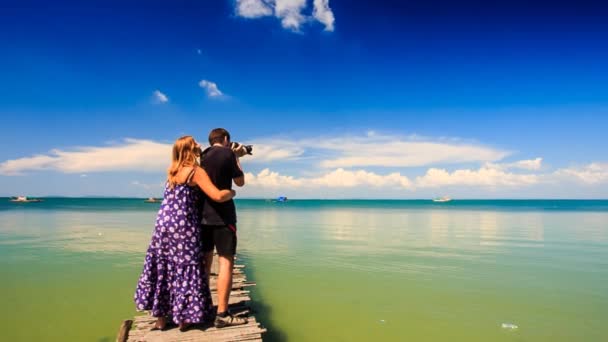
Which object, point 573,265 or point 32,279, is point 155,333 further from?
point 573,265

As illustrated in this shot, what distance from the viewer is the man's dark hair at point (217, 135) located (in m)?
→ 5.14

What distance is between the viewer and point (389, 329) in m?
7.38

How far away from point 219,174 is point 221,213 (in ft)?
1.87

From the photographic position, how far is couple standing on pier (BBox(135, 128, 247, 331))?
4.66 m

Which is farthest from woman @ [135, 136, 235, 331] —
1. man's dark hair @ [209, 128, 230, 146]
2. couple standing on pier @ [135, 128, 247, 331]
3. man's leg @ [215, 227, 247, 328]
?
man's dark hair @ [209, 128, 230, 146]

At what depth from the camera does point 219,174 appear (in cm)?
490

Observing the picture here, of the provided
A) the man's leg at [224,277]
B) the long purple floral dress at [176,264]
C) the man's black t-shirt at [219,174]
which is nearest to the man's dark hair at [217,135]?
the man's black t-shirt at [219,174]

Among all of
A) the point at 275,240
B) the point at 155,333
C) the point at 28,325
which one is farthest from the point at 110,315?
the point at 275,240

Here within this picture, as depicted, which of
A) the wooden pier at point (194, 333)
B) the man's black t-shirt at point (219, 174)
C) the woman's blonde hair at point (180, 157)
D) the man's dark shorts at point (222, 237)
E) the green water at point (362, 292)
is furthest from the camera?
the green water at point (362, 292)

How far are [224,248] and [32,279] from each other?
9.90 meters

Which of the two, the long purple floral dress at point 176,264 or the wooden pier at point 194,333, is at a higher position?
the long purple floral dress at point 176,264

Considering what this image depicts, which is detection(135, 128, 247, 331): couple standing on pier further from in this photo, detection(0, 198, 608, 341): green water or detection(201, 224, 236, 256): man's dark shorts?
detection(0, 198, 608, 341): green water

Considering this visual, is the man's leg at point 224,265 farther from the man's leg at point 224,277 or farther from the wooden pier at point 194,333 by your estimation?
the wooden pier at point 194,333

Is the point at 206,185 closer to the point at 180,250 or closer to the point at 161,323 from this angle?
the point at 180,250
